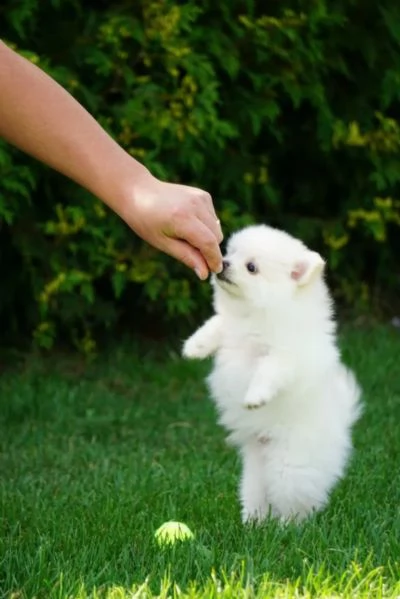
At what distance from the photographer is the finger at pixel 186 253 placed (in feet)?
11.2

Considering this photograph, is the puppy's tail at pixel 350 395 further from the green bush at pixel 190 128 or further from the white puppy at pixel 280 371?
the green bush at pixel 190 128

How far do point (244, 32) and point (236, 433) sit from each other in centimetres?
344

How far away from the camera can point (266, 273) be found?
13.8 feet

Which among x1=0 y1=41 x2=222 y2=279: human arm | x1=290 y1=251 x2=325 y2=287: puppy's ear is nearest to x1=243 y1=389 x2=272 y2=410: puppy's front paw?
x1=290 y1=251 x2=325 y2=287: puppy's ear

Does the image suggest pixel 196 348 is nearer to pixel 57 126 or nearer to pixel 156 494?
pixel 156 494

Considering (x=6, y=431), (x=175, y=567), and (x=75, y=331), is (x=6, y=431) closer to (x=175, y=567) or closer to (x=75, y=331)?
(x=75, y=331)

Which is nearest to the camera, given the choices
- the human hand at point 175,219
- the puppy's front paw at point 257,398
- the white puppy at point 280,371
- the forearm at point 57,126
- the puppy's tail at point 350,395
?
the human hand at point 175,219

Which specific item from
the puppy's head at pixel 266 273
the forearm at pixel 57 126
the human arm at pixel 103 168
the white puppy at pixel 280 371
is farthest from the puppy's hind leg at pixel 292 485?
the forearm at pixel 57 126

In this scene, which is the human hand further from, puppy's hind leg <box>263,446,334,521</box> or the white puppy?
puppy's hind leg <box>263,446,334,521</box>

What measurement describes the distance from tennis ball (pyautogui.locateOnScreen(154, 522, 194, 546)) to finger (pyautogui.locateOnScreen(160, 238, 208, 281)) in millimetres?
845

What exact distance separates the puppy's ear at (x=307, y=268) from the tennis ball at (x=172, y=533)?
89cm

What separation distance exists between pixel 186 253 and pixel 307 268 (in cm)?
80

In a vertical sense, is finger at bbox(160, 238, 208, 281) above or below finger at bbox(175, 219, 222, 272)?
below

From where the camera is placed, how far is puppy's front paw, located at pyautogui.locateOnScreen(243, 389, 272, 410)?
397 centimetres
